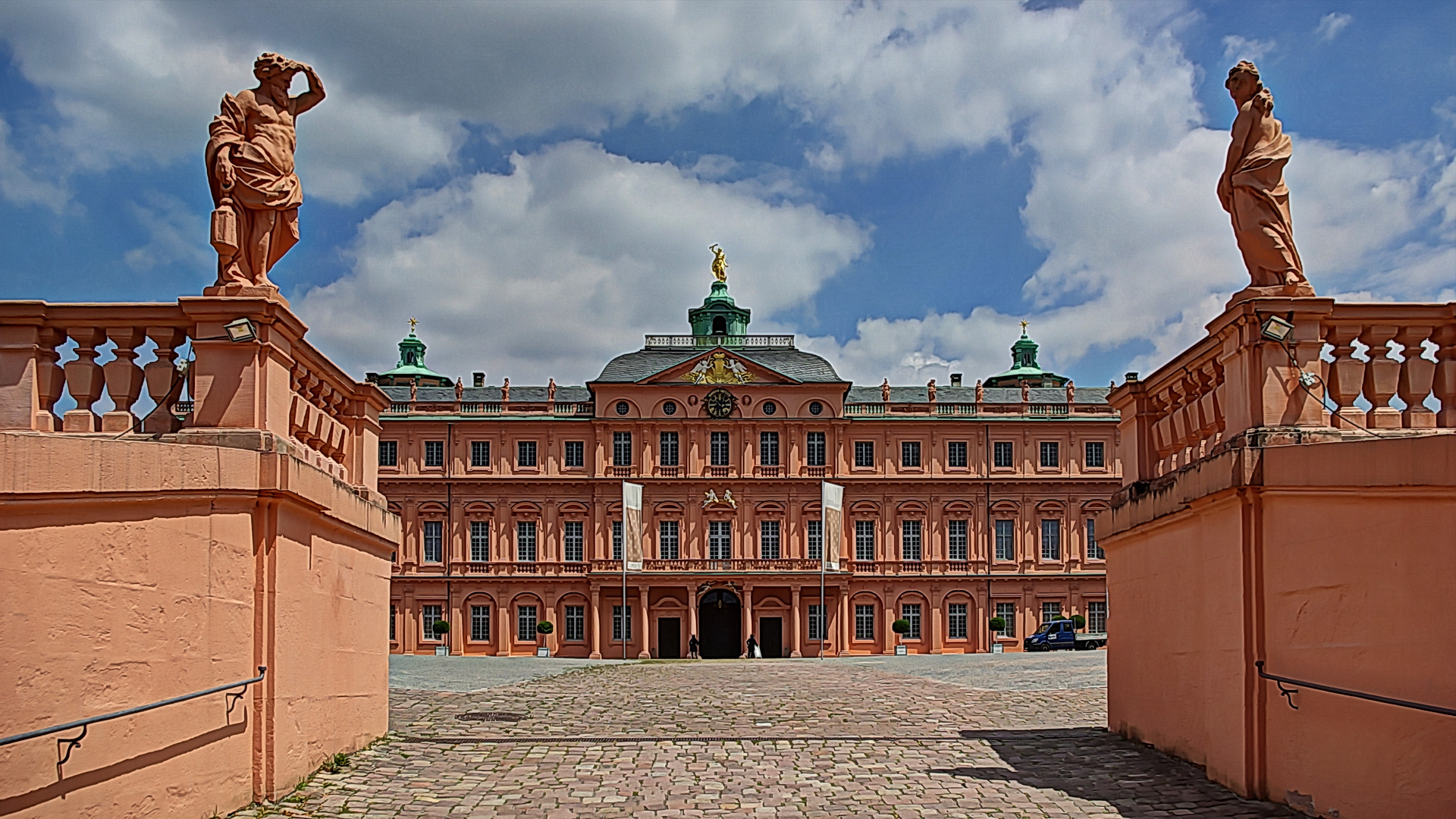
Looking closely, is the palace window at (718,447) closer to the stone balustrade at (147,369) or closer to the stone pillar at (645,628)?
the stone pillar at (645,628)

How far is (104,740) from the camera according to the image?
6.84m

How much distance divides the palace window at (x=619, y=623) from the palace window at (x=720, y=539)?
4.52 meters

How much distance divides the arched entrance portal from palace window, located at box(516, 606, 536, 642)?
7.60 metres

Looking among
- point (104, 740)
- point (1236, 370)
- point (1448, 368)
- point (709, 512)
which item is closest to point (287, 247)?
point (104, 740)

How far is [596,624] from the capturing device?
59969 mm

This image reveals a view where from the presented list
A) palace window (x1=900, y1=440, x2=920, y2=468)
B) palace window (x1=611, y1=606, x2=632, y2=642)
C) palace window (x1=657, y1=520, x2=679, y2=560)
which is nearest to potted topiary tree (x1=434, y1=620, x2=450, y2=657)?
palace window (x1=611, y1=606, x2=632, y2=642)

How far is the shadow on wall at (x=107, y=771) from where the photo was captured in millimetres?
6207

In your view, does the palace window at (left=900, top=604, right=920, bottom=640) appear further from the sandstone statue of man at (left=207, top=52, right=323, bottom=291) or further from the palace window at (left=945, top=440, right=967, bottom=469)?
the sandstone statue of man at (left=207, top=52, right=323, bottom=291)

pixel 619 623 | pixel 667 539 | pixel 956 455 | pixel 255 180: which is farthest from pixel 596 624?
pixel 255 180

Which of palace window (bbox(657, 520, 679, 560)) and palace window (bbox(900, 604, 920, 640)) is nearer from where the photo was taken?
palace window (bbox(657, 520, 679, 560))

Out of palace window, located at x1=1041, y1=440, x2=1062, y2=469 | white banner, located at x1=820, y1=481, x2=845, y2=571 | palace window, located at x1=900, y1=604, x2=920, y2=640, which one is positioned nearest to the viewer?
white banner, located at x1=820, y1=481, x2=845, y2=571

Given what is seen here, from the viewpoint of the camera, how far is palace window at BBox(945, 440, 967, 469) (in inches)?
2470

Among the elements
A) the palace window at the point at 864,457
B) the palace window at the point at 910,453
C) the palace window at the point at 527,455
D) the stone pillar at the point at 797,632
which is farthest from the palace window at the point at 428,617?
the palace window at the point at 910,453

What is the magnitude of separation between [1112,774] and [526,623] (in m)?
52.9
